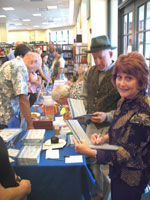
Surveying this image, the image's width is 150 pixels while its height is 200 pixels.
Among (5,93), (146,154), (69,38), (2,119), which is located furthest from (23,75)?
(69,38)

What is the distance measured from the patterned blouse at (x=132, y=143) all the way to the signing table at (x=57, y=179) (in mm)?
512

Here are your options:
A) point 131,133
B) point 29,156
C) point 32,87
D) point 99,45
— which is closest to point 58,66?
point 32,87

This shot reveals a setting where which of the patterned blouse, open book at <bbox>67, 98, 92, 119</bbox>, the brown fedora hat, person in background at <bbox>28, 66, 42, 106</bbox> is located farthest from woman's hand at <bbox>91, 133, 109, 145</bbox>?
person in background at <bbox>28, 66, 42, 106</bbox>

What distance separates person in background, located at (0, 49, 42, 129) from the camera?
2.08m

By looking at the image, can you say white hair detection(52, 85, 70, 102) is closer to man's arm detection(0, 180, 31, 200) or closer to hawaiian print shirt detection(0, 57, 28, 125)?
hawaiian print shirt detection(0, 57, 28, 125)

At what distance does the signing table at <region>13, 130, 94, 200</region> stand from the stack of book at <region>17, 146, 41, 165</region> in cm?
3

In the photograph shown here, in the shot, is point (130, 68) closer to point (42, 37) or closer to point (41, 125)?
point (41, 125)

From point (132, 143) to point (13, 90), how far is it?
1454 millimetres

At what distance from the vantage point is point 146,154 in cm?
108

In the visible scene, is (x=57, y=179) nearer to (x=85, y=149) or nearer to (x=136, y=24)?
(x=85, y=149)

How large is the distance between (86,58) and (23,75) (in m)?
3.96

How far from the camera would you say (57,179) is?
1.61 meters

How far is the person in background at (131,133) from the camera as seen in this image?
104 centimetres

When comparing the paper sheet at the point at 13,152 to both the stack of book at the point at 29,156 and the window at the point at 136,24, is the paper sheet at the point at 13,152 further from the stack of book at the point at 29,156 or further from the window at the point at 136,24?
the window at the point at 136,24
